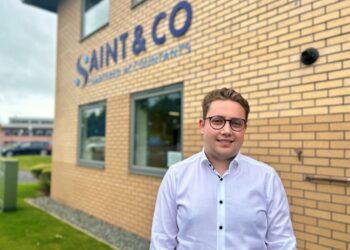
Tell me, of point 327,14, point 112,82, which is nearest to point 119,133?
point 112,82

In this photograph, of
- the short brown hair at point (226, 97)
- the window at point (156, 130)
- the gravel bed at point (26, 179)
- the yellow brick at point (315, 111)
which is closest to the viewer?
the short brown hair at point (226, 97)

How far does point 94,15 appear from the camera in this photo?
8250 millimetres

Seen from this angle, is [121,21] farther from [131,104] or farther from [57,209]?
[57,209]

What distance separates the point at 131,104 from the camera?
6.43 m

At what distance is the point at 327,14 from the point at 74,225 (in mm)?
5677

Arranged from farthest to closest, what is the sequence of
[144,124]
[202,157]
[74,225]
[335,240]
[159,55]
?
[74,225] → [144,124] → [159,55] → [335,240] → [202,157]

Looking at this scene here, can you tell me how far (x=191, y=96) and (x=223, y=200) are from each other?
10.3 ft

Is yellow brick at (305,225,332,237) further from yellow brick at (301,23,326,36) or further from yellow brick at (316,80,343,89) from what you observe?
yellow brick at (301,23,326,36)

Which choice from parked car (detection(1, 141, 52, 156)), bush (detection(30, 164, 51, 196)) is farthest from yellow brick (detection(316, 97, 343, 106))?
parked car (detection(1, 141, 52, 156))

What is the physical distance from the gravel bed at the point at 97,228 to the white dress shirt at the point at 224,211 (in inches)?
142

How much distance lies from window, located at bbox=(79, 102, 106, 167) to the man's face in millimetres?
5572

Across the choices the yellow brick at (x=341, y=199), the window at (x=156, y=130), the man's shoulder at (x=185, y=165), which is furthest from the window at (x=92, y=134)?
the man's shoulder at (x=185, y=165)

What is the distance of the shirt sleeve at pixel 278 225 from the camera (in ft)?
6.28

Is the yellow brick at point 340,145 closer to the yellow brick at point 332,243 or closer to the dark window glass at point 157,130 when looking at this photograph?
the yellow brick at point 332,243
